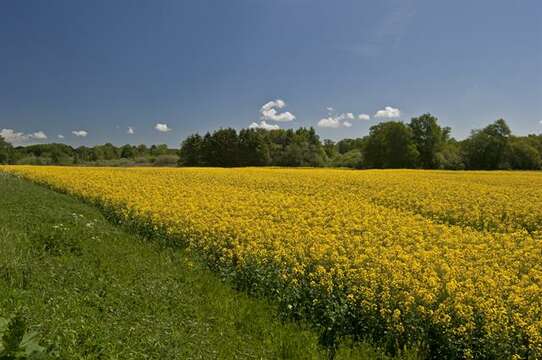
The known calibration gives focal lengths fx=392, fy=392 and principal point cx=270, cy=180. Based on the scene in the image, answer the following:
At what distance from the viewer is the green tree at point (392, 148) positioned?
65062 millimetres

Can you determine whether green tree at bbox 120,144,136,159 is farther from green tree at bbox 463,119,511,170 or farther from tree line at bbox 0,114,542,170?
green tree at bbox 463,119,511,170

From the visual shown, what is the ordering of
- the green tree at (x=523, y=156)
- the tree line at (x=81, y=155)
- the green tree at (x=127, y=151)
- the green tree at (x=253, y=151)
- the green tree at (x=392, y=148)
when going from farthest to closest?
the green tree at (x=127, y=151), the tree line at (x=81, y=155), the green tree at (x=253, y=151), the green tree at (x=392, y=148), the green tree at (x=523, y=156)

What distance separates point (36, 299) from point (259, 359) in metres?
3.00

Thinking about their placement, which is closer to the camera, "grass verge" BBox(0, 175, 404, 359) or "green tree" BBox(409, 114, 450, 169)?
"grass verge" BBox(0, 175, 404, 359)

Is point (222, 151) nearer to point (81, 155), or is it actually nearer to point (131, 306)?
point (81, 155)

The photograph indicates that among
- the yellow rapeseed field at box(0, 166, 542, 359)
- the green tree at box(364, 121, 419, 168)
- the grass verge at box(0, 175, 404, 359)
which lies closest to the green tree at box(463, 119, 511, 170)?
the green tree at box(364, 121, 419, 168)

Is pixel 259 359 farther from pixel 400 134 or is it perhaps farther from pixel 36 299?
pixel 400 134

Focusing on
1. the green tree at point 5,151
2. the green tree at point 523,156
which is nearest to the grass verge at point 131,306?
the green tree at point 523,156

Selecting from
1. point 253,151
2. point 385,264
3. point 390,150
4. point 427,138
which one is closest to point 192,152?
point 253,151

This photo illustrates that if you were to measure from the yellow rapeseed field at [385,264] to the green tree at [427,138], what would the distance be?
56.6 meters

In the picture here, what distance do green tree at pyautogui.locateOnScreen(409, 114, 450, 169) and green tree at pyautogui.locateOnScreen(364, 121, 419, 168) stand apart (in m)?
2.56

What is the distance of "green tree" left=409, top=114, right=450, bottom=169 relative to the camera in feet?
220

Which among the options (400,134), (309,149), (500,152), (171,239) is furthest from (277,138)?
(171,239)

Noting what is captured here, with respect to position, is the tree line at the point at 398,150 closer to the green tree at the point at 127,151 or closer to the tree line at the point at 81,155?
the tree line at the point at 81,155
